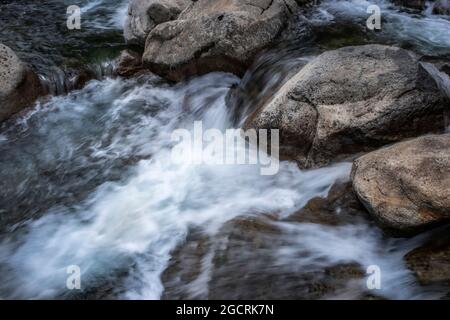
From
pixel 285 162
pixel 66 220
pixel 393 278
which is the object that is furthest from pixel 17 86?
pixel 393 278

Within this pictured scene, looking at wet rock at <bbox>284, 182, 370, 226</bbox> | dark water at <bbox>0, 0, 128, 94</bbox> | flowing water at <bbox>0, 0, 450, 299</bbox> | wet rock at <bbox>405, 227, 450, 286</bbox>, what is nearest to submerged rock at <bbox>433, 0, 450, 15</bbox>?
flowing water at <bbox>0, 0, 450, 299</bbox>

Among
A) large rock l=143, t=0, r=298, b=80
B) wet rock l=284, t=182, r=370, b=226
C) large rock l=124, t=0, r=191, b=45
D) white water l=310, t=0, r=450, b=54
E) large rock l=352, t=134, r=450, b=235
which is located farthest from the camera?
large rock l=124, t=0, r=191, b=45

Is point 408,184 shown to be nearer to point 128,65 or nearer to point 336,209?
point 336,209

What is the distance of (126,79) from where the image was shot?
31.6ft

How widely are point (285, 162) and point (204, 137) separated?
1.62 m

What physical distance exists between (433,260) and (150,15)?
7.23 metres

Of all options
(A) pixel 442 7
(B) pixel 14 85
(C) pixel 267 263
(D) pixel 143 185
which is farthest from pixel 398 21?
(B) pixel 14 85

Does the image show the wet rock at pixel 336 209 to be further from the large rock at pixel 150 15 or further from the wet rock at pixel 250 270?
the large rock at pixel 150 15

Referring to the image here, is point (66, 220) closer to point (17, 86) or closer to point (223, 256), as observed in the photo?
point (223, 256)

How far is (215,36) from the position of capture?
843 centimetres

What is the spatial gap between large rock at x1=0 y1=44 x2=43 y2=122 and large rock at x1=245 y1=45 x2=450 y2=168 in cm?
436

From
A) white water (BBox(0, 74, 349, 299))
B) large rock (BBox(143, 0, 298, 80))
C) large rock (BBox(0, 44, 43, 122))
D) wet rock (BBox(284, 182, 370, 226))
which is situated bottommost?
white water (BBox(0, 74, 349, 299))

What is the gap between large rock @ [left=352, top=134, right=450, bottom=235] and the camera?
4.74 meters

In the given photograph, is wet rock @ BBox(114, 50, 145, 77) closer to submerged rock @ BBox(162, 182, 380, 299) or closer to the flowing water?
the flowing water
